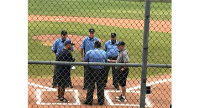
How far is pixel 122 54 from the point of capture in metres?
8.43

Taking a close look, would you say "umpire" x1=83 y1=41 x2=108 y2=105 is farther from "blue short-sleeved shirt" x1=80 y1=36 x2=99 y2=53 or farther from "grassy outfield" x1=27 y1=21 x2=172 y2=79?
"grassy outfield" x1=27 y1=21 x2=172 y2=79

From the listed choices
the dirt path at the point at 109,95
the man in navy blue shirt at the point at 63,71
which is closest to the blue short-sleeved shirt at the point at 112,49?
the dirt path at the point at 109,95

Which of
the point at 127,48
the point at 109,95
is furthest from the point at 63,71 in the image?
the point at 127,48

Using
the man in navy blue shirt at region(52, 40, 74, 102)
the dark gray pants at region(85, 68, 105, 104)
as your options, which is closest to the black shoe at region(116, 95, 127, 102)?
the dark gray pants at region(85, 68, 105, 104)

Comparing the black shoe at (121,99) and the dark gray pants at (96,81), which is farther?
the black shoe at (121,99)

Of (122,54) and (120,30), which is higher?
(120,30)

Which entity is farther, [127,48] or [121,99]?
[127,48]

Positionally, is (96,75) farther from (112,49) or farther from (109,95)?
(112,49)

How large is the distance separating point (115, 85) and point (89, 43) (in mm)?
1529

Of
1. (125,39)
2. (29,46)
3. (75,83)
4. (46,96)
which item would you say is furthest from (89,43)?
(125,39)

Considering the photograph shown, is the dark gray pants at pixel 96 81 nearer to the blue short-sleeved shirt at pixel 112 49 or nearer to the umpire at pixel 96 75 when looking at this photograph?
the umpire at pixel 96 75

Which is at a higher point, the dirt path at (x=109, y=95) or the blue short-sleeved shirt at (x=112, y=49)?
the blue short-sleeved shirt at (x=112, y=49)
